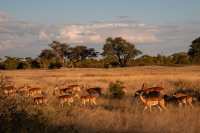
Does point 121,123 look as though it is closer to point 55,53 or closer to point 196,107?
point 196,107

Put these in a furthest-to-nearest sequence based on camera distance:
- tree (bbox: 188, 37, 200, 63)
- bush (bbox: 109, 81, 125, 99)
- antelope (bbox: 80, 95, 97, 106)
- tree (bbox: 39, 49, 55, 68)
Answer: tree (bbox: 39, 49, 55, 68)
tree (bbox: 188, 37, 200, 63)
bush (bbox: 109, 81, 125, 99)
antelope (bbox: 80, 95, 97, 106)

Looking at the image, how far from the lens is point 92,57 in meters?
109

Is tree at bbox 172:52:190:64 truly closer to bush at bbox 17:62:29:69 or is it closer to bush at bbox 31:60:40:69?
bush at bbox 31:60:40:69

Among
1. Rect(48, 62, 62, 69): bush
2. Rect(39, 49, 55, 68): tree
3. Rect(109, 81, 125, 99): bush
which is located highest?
Rect(39, 49, 55, 68): tree

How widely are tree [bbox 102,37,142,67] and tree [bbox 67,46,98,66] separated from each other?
400cm

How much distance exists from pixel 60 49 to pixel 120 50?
1331cm

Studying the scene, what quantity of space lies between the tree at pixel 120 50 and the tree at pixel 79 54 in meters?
4.00

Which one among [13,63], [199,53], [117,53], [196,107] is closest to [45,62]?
[13,63]

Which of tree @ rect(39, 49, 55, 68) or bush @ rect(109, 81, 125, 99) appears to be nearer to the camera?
bush @ rect(109, 81, 125, 99)

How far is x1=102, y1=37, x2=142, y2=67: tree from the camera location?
343 ft

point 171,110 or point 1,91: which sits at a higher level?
point 1,91

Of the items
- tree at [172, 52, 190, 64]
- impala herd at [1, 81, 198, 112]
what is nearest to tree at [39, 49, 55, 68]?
tree at [172, 52, 190, 64]

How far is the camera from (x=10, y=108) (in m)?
12.2

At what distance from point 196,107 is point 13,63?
77.4m
